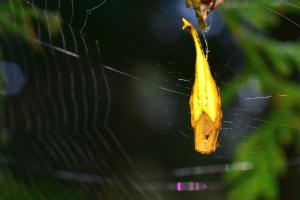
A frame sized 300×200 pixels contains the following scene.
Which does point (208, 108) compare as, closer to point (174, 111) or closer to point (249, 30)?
point (174, 111)

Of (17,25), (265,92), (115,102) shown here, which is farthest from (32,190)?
(115,102)

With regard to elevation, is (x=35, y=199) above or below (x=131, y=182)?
above

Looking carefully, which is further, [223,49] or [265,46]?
[223,49]

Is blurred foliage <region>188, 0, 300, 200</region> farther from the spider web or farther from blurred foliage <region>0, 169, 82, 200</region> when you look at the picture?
blurred foliage <region>0, 169, 82, 200</region>

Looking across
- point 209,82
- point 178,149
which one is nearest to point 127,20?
point 209,82

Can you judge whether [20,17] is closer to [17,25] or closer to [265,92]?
[17,25]

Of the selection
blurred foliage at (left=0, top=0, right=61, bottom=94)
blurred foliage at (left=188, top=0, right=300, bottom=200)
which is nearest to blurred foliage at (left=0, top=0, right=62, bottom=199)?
blurred foliage at (left=0, top=0, right=61, bottom=94)

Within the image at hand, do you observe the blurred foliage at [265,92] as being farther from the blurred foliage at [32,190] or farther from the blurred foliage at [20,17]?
the blurred foliage at [32,190]
